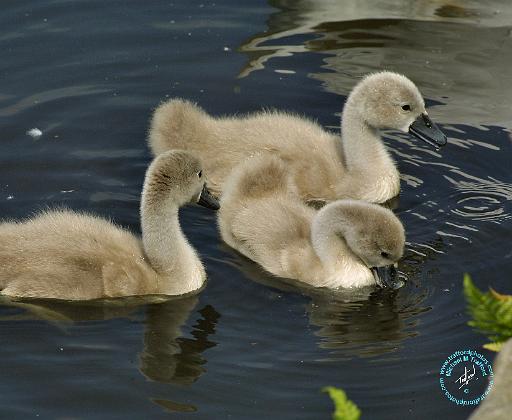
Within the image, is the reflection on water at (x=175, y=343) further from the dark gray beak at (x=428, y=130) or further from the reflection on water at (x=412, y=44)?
the reflection on water at (x=412, y=44)

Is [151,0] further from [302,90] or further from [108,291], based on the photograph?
[108,291]

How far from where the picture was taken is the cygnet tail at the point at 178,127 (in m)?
8.73

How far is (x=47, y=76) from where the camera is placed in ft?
34.1

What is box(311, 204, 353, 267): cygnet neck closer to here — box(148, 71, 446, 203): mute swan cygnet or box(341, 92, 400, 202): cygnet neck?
box(148, 71, 446, 203): mute swan cygnet

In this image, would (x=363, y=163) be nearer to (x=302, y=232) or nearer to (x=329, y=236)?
(x=302, y=232)

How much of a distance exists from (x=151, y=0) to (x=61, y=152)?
2995 millimetres

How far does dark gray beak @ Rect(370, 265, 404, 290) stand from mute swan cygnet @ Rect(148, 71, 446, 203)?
3.89 feet

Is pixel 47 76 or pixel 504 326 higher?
pixel 504 326

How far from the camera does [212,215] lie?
861 cm

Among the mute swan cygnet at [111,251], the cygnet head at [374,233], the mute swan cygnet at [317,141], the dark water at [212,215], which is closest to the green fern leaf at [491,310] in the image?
the dark water at [212,215]

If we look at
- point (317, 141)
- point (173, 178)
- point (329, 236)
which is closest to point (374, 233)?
point (329, 236)

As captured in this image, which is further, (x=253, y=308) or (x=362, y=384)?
(x=253, y=308)

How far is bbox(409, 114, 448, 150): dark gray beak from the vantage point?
8.90 m

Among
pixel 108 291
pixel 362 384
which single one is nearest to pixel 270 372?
pixel 362 384
